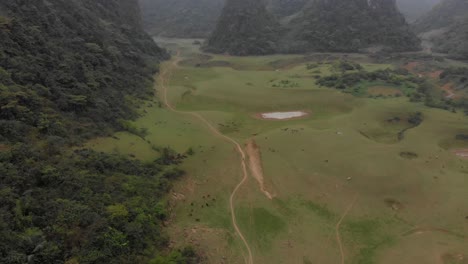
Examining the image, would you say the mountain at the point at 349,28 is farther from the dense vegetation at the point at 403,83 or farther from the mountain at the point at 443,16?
the dense vegetation at the point at 403,83

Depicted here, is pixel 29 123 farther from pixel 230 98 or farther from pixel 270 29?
pixel 270 29

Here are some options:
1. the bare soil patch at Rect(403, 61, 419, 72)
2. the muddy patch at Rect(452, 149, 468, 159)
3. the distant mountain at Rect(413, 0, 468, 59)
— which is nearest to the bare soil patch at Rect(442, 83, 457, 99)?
the bare soil patch at Rect(403, 61, 419, 72)

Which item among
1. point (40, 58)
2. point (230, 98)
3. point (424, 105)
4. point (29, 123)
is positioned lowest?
point (424, 105)

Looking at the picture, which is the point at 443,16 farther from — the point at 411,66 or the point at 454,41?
the point at 411,66

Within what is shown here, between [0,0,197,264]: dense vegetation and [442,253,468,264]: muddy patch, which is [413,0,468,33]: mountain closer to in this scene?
[0,0,197,264]: dense vegetation

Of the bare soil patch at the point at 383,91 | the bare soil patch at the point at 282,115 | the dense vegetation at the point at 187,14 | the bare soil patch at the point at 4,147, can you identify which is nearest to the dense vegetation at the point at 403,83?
the bare soil patch at the point at 383,91

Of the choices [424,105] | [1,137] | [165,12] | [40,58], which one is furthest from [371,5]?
[1,137]

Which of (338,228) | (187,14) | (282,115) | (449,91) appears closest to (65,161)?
(338,228)
